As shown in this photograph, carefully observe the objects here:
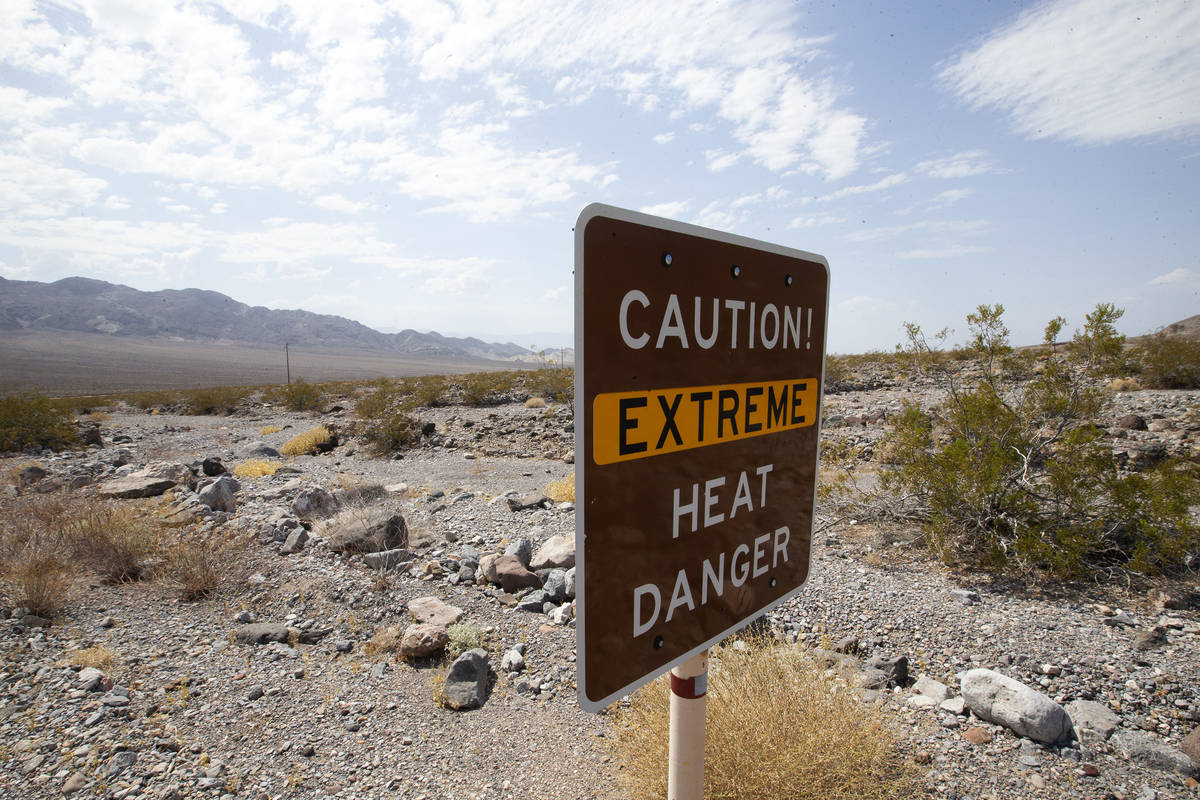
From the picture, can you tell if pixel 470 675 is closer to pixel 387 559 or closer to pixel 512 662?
pixel 512 662

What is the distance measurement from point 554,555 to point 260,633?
2587 millimetres

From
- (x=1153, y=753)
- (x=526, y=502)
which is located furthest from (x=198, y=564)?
(x=1153, y=753)

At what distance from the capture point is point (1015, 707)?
10.3 feet

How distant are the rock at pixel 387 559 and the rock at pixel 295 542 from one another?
36.5 inches

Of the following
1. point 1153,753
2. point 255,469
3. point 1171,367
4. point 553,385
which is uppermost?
point 1171,367

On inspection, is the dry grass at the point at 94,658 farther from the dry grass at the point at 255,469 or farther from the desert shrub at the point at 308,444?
the desert shrub at the point at 308,444

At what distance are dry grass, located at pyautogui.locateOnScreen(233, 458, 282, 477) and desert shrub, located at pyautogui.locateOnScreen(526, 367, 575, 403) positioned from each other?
11475mm

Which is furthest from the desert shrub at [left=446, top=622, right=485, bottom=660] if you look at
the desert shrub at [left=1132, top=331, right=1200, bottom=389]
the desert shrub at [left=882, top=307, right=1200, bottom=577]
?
the desert shrub at [left=1132, top=331, right=1200, bottom=389]

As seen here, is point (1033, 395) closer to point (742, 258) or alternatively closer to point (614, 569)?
point (742, 258)

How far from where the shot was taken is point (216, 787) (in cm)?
307

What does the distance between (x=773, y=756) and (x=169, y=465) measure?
11429mm

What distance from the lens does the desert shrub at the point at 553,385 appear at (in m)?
23.6

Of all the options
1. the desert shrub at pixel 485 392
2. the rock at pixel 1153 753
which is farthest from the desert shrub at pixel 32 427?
the rock at pixel 1153 753

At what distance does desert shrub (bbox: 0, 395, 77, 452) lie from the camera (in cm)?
1458
